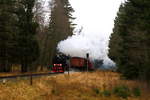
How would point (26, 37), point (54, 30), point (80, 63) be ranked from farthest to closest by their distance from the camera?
point (54, 30) < point (80, 63) < point (26, 37)

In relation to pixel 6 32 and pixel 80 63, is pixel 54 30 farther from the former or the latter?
pixel 6 32

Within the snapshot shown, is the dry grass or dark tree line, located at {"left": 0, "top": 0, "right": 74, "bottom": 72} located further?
dark tree line, located at {"left": 0, "top": 0, "right": 74, "bottom": 72}

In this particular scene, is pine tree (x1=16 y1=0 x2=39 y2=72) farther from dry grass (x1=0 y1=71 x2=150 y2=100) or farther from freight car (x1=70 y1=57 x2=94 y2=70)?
dry grass (x1=0 y1=71 x2=150 y2=100)

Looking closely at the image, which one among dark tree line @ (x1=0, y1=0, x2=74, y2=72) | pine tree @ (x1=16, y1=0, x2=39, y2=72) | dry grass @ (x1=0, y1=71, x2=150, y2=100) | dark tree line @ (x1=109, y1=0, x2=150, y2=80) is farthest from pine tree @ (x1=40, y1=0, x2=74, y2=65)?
dry grass @ (x1=0, y1=71, x2=150, y2=100)

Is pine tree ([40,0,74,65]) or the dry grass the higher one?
pine tree ([40,0,74,65])

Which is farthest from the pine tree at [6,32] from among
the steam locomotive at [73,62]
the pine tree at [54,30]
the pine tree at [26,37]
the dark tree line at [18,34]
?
the pine tree at [54,30]

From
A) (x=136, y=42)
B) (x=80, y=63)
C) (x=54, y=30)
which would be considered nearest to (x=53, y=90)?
(x=136, y=42)

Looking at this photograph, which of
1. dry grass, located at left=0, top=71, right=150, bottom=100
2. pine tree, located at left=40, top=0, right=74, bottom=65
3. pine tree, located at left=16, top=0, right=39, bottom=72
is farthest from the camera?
pine tree, located at left=40, top=0, right=74, bottom=65

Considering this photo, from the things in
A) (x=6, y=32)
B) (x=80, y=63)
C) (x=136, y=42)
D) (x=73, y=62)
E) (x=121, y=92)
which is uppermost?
(x=6, y=32)

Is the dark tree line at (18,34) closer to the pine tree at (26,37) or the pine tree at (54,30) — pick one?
the pine tree at (26,37)

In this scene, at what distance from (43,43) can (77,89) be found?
88.1 feet

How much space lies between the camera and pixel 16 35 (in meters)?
36.6

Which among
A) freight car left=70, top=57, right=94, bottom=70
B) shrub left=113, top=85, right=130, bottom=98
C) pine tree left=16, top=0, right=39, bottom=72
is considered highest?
pine tree left=16, top=0, right=39, bottom=72

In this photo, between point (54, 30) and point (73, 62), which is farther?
point (54, 30)
